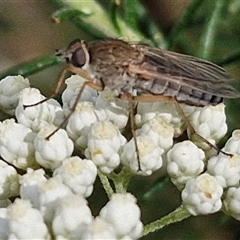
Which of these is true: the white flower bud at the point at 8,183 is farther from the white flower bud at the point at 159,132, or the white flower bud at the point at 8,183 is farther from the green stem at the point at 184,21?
the green stem at the point at 184,21

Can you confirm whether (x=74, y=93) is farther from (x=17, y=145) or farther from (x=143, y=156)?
(x=143, y=156)

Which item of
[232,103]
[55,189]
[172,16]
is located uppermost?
[55,189]

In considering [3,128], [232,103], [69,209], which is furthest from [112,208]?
[232,103]

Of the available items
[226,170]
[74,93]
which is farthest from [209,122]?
[74,93]

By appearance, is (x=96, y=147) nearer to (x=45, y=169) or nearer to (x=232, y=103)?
(x=45, y=169)

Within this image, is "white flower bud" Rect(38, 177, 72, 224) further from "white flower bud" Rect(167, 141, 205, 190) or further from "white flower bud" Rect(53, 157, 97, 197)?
"white flower bud" Rect(167, 141, 205, 190)

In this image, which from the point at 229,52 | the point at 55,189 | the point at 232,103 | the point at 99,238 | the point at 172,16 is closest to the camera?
the point at 99,238

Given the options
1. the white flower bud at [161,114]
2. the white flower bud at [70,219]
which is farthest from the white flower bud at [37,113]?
the white flower bud at [70,219]
